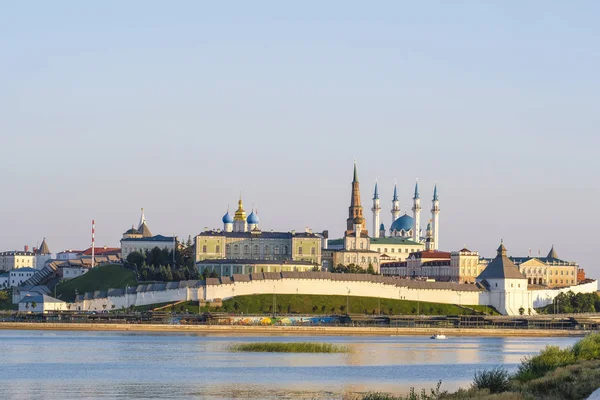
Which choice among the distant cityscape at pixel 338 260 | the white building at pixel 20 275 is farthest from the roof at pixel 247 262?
the white building at pixel 20 275

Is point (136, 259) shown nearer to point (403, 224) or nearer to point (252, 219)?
point (252, 219)

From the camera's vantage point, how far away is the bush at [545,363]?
32403 millimetres

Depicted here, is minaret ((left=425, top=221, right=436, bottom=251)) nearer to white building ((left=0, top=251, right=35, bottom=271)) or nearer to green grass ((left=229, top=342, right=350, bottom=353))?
white building ((left=0, top=251, right=35, bottom=271))

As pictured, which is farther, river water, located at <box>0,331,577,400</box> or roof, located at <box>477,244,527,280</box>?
roof, located at <box>477,244,527,280</box>

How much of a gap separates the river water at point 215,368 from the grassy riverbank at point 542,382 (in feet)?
15.4

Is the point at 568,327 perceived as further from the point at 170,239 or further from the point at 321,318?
the point at 170,239

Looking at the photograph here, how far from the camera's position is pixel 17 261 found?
15500 centimetres

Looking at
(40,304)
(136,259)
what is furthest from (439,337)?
(136,259)

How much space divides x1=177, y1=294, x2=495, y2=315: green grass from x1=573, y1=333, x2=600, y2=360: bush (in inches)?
2295

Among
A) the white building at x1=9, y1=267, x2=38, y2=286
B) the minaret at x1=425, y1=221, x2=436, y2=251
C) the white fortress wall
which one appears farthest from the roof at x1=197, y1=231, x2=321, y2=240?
the white building at x1=9, y1=267, x2=38, y2=286

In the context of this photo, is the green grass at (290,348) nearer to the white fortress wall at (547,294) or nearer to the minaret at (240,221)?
the white fortress wall at (547,294)

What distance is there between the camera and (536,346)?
6981 cm

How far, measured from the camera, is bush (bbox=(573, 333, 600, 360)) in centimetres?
3641

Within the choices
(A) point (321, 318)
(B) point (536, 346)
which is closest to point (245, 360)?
(B) point (536, 346)
